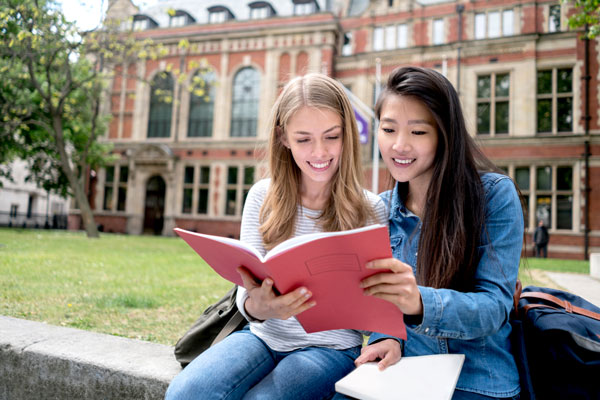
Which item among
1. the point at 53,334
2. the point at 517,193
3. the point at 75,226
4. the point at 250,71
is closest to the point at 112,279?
the point at 53,334

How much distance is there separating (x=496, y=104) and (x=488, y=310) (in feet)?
59.7

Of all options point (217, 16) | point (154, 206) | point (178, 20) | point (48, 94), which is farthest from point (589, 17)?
point (178, 20)

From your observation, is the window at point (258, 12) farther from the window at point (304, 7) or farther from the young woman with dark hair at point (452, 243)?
the young woman with dark hair at point (452, 243)

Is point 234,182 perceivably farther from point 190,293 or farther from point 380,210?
point 380,210

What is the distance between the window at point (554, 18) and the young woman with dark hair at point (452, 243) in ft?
62.4

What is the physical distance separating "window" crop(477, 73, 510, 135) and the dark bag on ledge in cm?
1719

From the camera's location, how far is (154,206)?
21734 mm

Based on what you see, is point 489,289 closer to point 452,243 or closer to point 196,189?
point 452,243

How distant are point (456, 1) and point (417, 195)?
19.1 metres

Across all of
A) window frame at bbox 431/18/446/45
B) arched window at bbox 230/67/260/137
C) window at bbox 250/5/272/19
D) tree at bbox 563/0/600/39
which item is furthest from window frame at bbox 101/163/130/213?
tree at bbox 563/0/600/39

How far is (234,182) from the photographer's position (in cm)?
2064

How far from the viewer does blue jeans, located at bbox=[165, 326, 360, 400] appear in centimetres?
137

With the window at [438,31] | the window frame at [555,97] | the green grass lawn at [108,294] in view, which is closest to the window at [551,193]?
the window frame at [555,97]

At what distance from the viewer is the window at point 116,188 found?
22.0 meters
